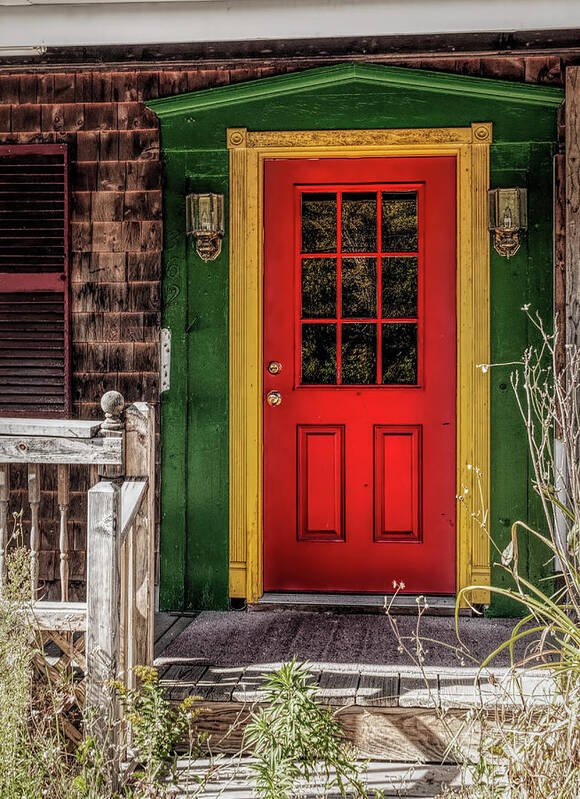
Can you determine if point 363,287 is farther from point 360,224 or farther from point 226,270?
point 226,270

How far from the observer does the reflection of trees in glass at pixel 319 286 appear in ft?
14.1

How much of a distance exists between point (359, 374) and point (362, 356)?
0.09m

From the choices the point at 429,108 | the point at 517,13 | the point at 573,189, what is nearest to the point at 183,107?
the point at 429,108

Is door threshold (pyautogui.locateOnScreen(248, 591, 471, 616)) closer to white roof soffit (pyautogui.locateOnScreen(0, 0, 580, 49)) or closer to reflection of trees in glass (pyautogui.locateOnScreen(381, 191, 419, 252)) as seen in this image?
reflection of trees in glass (pyautogui.locateOnScreen(381, 191, 419, 252))

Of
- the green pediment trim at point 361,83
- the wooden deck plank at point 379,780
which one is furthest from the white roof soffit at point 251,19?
the wooden deck plank at point 379,780

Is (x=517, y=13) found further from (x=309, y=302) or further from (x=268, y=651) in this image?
(x=268, y=651)

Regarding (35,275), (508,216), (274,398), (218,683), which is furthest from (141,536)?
(508,216)

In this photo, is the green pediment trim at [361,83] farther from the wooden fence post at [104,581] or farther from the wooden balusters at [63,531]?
the wooden fence post at [104,581]

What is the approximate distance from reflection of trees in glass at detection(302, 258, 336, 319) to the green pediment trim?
87 centimetres

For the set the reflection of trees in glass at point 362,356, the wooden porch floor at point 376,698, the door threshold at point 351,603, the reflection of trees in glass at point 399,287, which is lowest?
the wooden porch floor at point 376,698

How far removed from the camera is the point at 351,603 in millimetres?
4137

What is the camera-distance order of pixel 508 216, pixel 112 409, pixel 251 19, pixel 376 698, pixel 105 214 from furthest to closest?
pixel 105 214
pixel 508 216
pixel 251 19
pixel 376 698
pixel 112 409

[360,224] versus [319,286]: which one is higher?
[360,224]

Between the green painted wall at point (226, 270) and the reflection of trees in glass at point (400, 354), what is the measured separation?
408 millimetres
